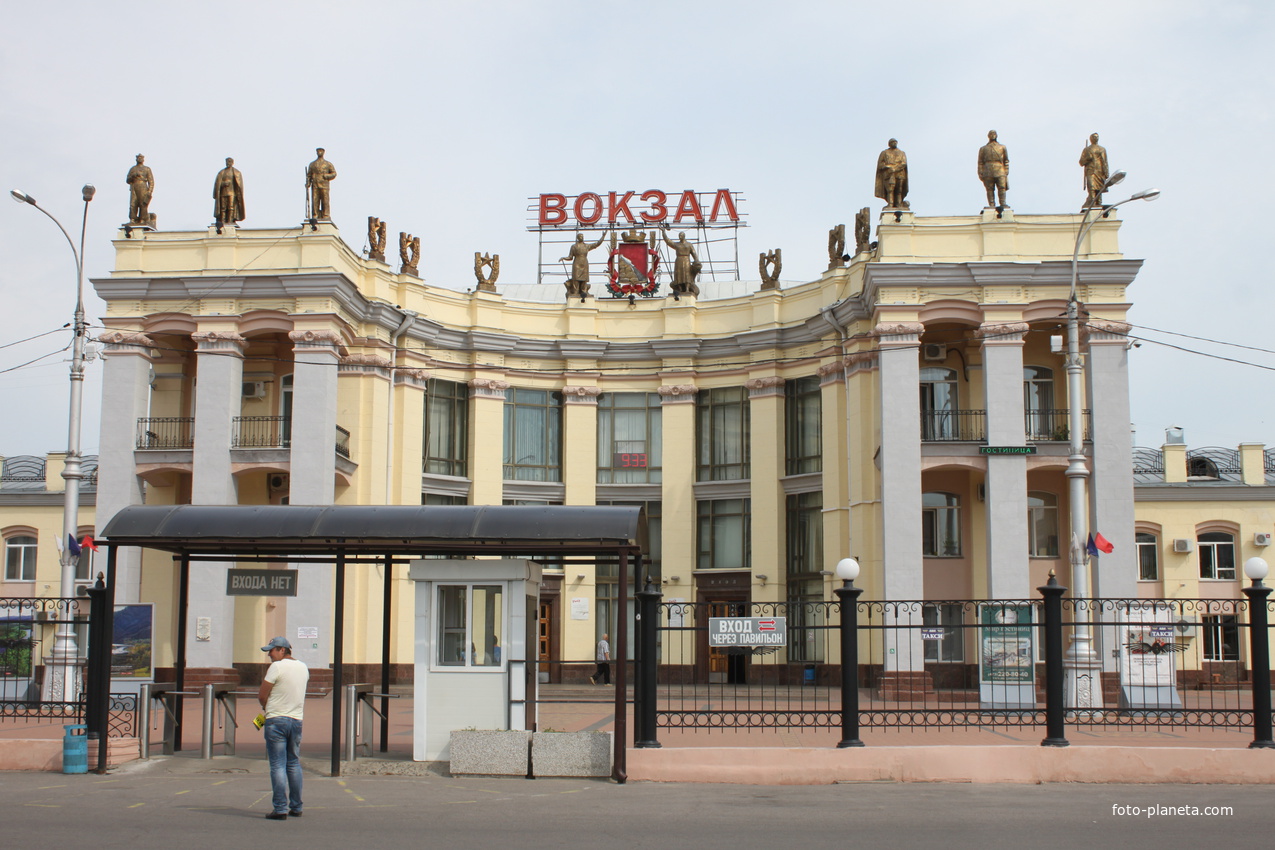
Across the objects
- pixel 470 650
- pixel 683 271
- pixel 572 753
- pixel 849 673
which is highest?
pixel 683 271

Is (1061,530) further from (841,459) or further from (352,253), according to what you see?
(352,253)

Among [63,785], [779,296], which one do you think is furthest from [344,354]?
[63,785]

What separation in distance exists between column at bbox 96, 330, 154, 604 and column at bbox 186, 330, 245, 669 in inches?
58.1

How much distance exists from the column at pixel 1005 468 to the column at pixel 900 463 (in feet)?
5.75

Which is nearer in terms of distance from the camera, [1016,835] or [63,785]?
[1016,835]

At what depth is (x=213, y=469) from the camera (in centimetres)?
3147

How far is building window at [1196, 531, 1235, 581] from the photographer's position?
39938 millimetres

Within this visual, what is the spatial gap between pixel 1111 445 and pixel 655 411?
1399cm

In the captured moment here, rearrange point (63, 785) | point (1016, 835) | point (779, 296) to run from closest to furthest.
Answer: point (1016, 835) → point (63, 785) → point (779, 296)

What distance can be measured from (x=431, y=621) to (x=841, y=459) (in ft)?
66.8

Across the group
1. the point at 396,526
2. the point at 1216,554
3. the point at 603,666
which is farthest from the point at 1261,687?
the point at 1216,554

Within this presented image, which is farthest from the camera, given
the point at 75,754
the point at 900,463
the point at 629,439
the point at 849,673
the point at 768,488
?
the point at 629,439

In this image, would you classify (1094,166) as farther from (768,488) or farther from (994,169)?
(768,488)

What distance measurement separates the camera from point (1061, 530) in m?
33.5
